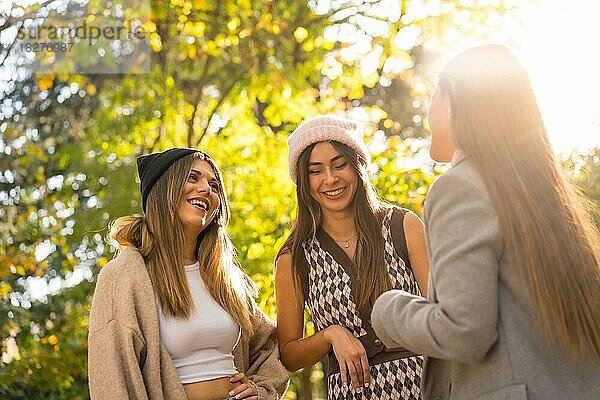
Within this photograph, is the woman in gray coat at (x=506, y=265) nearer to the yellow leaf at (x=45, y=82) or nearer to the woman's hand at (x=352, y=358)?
the woman's hand at (x=352, y=358)

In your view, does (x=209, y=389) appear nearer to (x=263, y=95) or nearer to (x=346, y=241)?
(x=346, y=241)

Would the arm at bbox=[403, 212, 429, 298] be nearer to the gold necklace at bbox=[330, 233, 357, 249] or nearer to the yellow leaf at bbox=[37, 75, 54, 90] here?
the gold necklace at bbox=[330, 233, 357, 249]

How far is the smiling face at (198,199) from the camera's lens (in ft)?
10.9

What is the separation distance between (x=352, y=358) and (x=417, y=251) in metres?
0.45

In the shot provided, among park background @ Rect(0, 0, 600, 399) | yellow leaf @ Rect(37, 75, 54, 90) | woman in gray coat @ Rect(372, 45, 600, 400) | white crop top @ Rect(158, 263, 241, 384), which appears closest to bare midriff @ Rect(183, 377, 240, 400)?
white crop top @ Rect(158, 263, 241, 384)

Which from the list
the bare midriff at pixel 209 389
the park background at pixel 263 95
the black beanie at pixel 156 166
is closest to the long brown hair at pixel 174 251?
A: the black beanie at pixel 156 166

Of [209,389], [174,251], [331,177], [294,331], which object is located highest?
[331,177]

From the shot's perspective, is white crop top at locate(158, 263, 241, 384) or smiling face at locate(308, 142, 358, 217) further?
smiling face at locate(308, 142, 358, 217)

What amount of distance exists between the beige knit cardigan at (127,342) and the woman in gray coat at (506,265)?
3.54 feet

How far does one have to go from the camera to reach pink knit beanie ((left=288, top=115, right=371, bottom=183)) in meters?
3.32

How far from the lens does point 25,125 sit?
32.6ft

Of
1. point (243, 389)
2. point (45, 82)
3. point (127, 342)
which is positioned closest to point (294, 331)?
point (243, 389)

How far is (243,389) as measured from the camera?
3242 millimetres

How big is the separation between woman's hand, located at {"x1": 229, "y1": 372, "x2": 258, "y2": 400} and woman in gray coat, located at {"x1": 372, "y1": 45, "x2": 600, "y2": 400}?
3.65 feet
